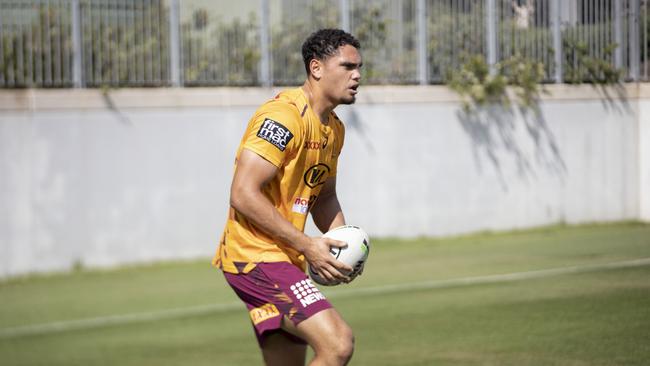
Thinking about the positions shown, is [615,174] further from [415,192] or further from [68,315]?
[68,315]

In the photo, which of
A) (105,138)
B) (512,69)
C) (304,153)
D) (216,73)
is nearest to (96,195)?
(105,138)

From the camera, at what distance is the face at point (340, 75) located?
6086 millimetres

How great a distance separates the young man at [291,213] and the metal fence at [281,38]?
9.51 metres

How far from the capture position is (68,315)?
11.8 m

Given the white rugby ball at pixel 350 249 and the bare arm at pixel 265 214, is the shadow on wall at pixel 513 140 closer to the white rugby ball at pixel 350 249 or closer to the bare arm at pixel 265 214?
the white rugby ball at pixel 350 249

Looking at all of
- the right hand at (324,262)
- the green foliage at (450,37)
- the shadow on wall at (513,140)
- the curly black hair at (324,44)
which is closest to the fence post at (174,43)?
the green foliage at (450,37)

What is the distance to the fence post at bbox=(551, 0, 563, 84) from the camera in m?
20.2

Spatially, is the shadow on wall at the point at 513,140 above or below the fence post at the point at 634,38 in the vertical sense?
below

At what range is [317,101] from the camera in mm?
6160

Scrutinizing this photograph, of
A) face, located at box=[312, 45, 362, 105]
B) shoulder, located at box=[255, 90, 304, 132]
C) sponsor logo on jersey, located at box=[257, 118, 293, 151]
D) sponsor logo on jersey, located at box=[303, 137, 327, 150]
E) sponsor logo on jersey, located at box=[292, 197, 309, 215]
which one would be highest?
face, located at box=[312, 45, 362, 105]

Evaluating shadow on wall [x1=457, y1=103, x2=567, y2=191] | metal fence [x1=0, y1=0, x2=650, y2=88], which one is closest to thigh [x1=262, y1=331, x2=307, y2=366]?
metal fence [x1=0, y1=0, x2=650, y2=88]

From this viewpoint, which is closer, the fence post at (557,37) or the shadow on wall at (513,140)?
the shadow on wall at (513,140)

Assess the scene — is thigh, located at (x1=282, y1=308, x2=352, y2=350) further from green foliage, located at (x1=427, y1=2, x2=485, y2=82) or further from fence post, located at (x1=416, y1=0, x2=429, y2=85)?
green foliage, located at (x1=427, y1=2, x2=485, y2=82)

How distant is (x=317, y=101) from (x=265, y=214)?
790mm
